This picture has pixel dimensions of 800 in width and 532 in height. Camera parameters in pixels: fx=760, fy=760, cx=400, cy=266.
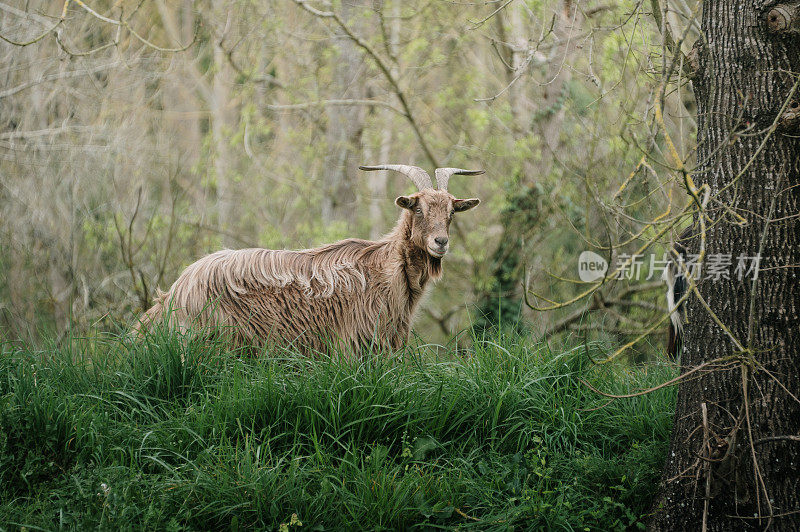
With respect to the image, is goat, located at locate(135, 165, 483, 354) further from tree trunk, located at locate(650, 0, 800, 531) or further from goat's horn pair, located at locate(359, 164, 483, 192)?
tree trunk, located at locate(650, 0, 800, 531)

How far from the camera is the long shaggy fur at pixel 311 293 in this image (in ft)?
19.9

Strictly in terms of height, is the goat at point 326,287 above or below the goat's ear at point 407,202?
below

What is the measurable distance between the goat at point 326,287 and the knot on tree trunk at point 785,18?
3165 millimetres

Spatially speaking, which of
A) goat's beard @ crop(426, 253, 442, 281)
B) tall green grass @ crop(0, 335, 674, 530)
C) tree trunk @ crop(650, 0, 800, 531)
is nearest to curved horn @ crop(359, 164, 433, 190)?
goat's beard @ crop(426, 253, 442, 281)

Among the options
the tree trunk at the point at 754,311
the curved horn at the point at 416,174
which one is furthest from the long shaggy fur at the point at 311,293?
the tree trunk at the point at 754,311

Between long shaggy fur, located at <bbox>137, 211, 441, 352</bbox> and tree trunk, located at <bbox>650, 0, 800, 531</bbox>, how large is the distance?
8.72ft

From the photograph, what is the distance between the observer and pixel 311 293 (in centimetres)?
638

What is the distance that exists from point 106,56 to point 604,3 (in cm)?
823

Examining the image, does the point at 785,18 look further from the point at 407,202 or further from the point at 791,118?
the point at 407,202

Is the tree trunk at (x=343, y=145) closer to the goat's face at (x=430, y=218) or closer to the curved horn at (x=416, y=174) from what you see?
the curved horn at (x=416, y=174)

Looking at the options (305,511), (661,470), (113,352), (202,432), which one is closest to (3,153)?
(113,352)

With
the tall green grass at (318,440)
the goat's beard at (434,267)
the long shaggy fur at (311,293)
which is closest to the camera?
the tall green grass at (318,440)

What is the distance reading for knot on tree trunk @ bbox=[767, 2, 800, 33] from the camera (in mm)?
4012

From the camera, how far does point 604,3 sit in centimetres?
1134
